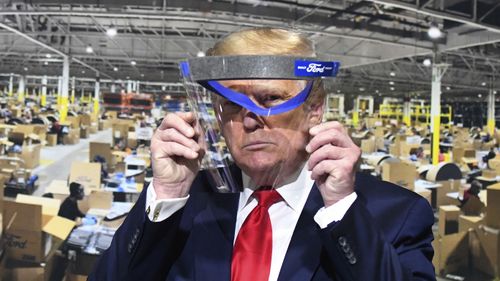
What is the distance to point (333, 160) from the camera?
67 centimetres

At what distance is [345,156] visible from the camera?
0.67 m

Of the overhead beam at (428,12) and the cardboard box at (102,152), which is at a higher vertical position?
the overhead beam at (428,12)

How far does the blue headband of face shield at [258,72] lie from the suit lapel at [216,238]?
0.79 feet

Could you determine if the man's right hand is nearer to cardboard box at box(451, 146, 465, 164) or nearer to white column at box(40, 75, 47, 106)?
cardboard box at box(451, 146, 465, 164)

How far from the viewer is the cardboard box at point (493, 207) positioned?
397cm

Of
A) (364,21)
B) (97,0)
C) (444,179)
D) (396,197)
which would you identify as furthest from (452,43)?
(396,197)

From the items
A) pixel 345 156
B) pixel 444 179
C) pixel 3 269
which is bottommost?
pixel 3 269

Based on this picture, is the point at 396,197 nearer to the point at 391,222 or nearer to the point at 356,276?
the point at 391,222

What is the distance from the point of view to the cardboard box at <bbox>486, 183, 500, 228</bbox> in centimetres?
397

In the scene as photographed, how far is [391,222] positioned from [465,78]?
20675mm

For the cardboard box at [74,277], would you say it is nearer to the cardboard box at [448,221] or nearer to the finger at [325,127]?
the finger at [325,127]

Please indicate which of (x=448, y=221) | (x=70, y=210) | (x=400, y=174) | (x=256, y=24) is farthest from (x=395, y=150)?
(x=70, y=210)

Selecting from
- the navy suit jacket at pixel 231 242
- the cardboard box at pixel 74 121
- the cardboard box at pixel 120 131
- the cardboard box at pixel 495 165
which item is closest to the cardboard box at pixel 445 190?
the cardboard box at pixel 495 165

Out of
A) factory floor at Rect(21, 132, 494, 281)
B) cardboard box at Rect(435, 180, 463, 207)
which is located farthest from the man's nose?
cardboard box at Rect(435, 180, 463, 207)
